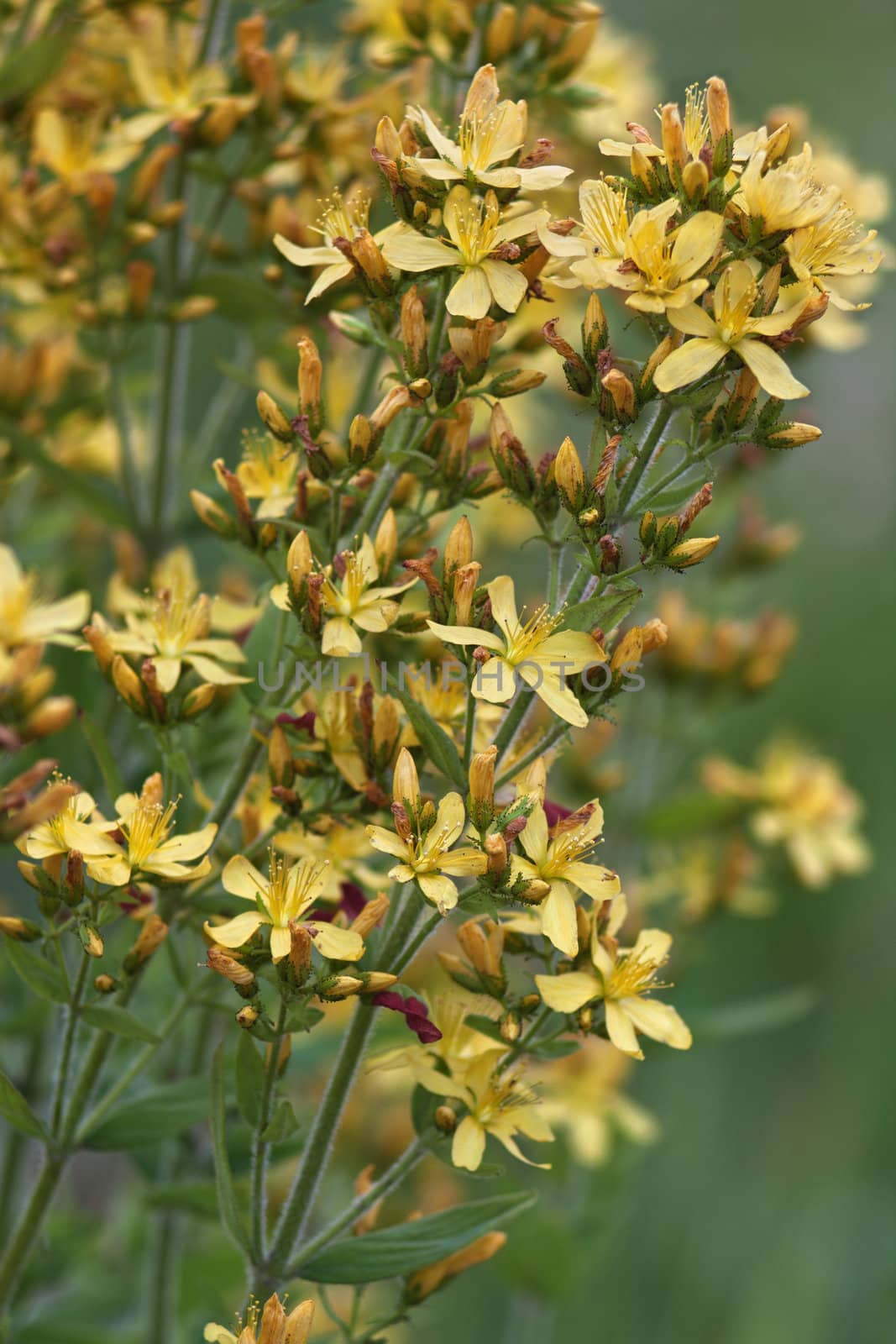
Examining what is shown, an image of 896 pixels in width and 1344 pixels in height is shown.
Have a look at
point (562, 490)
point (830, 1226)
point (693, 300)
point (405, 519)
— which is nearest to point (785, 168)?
point (693, 300)

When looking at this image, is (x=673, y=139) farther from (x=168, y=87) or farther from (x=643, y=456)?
(x=168, y=87)

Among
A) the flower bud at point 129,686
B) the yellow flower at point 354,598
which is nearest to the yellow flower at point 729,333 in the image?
the yellow flower at point 354,598

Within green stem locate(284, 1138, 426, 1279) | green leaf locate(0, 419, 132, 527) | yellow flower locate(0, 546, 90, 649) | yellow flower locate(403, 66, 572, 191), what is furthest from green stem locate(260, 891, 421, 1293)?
green leaf locate(0, 419, 132, 527)

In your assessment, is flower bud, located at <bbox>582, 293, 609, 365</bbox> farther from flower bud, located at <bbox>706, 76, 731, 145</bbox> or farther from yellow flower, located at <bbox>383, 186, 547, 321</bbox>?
flower bud, located at <bbox>706, 76, 731, 145</bbox>

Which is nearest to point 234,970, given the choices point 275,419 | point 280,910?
point 280,910

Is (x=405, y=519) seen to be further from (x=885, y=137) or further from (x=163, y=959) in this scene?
(x=885, y=137)

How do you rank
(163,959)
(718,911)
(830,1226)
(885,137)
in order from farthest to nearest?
(885,137) → (830,1226) → (718,911) → (163,959)
